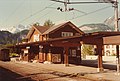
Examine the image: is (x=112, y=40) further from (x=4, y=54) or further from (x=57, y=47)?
(x=4, y=54)

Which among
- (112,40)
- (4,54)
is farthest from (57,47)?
(112,40)

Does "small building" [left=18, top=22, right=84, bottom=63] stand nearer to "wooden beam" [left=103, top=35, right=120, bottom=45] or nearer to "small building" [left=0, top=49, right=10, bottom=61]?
"small building" [left=0, top=49, right=10, bottom=61]

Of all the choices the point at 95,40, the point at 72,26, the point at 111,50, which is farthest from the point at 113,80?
the point at 111,50

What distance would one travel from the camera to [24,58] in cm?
6606

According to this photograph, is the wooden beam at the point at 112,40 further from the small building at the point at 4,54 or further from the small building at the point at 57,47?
the small building at the point at 4,54

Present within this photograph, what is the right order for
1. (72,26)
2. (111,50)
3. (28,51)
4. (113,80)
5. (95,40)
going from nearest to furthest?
1. (113,80)
2. (95,40)
3. (72,26)
4. (28,51)
5. (111,50)

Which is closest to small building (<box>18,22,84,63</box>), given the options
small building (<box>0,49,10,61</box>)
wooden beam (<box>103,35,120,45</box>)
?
small building (<box>0,49,10,61</box>)

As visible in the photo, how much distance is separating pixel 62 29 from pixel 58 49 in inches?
173

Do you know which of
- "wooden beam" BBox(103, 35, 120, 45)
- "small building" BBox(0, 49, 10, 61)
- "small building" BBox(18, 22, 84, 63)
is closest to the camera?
"wooden beam" BBox(103, 35, 120, 45)

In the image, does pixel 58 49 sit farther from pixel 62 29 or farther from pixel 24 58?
pixel 24 58

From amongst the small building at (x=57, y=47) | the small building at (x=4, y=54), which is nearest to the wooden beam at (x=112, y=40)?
the small building at (x=57, y=47)

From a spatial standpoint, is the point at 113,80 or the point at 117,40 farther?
the point at 117,40

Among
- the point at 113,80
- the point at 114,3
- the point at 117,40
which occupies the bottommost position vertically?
the point at 113,80

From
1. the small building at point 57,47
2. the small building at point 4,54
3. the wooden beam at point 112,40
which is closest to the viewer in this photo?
the wooden beam at point 112,40
